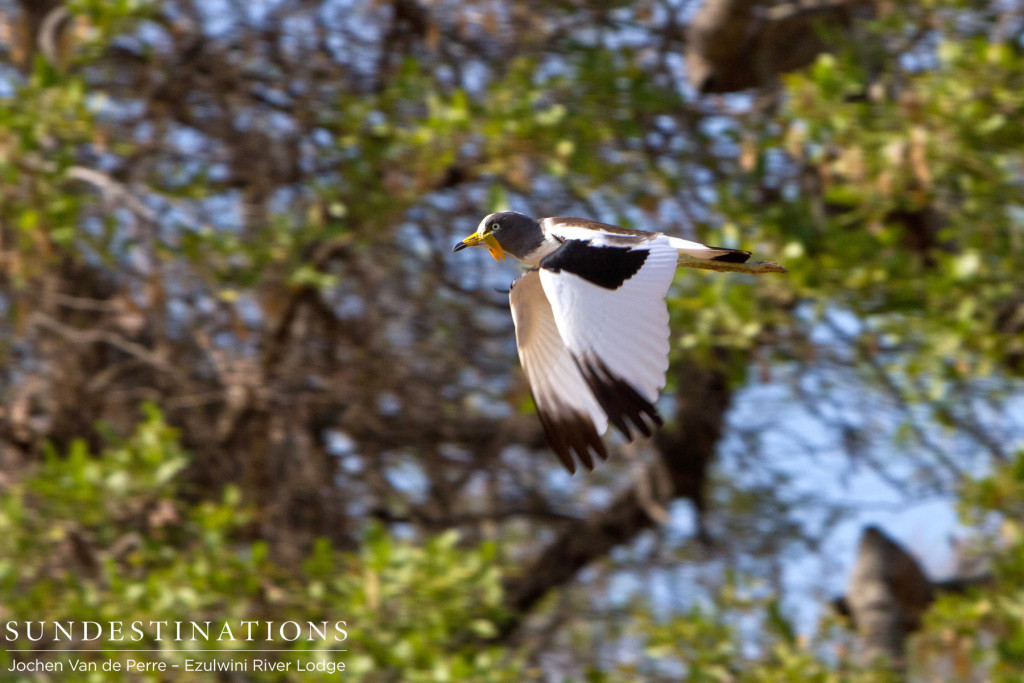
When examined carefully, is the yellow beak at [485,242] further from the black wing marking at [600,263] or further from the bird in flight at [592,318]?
the black wing marking at [600,263]

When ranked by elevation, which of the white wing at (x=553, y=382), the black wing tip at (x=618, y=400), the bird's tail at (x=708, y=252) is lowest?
the black wing tip at (x=618, y=400)

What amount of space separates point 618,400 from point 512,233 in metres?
0.88

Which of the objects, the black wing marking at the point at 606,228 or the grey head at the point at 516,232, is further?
the grey head at the point at 516,232

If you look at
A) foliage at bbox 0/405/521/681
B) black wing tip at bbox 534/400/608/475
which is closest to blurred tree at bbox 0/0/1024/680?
foliage at bbox 0/405/521/681

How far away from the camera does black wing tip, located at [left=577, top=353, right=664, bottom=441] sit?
8.73ft

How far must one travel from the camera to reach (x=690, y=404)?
17.5 ft

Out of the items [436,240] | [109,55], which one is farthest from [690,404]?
[109,55]

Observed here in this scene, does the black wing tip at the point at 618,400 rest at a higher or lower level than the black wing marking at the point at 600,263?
lower

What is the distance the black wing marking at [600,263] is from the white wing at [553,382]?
21 cm

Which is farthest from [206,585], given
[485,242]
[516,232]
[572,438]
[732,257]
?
[732,257]

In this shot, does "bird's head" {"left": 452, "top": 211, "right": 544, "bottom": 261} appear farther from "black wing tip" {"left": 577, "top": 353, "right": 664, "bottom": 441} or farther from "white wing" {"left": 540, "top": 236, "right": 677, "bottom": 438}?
"black wing tip" {"left": 577, "top": 353, "right": 664, "bottom": 441}

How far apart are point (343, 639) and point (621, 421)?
1876mm

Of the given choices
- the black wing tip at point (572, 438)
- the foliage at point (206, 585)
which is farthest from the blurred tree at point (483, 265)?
the black wing tip at point (572, 438)

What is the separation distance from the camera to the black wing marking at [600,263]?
2.92m
